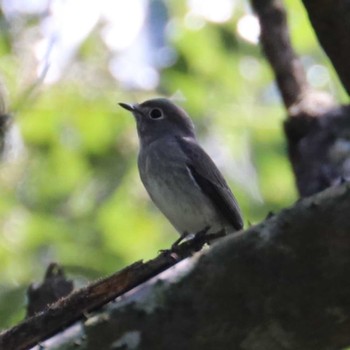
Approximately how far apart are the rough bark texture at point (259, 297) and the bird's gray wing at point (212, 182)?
270 cm

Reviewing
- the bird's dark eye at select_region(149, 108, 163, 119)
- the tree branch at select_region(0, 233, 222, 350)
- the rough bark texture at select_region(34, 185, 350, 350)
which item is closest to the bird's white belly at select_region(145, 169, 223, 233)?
the bird's dark eye at select_region(149, 108, 163, 119)

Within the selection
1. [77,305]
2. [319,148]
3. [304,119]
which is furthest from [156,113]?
[77,305]

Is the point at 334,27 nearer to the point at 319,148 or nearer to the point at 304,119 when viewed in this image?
the point at 319,148

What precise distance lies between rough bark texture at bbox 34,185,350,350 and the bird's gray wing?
2.70 m

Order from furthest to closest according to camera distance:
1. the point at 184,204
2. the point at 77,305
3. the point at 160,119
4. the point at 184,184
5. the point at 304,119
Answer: the point at 160,119 < the point at 184,184 < the point at 184,204 < the point at 304,119 < the point at 77,305

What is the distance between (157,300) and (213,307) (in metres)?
0.16

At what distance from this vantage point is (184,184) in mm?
5535

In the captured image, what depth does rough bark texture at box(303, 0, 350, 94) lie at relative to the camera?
11.3 ft

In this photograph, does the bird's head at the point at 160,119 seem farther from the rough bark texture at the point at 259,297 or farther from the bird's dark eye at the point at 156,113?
the rough bark texture at the point at 259,297

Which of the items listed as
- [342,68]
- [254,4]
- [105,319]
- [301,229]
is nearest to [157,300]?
[105,319]

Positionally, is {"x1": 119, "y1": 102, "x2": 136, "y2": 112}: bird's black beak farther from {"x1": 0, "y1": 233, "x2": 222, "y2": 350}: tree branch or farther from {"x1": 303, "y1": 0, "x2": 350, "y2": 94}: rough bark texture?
{"x1": 0, "y1": 233, "x2": 222, "y2": 350}: tree branch

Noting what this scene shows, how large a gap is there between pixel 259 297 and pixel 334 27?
4.44ft

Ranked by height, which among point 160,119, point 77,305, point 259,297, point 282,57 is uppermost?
point 160,119

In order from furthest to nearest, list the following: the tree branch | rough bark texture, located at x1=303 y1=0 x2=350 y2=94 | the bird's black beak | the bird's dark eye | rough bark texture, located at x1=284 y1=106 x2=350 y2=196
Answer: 1. the bird's dark eye
2. the bird's black beak
3. rough bark texture, located at x1=284 y1=106 x2=350 y2=196
4. rough bark texture, located at x1=303 y1=0 x2=350 y2=94
5. the tree branch
